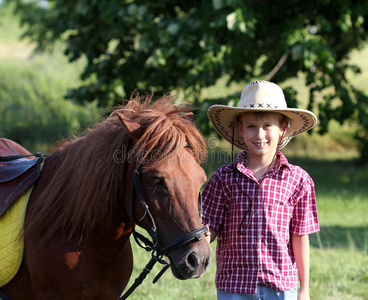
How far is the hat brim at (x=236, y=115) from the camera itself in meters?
2.48

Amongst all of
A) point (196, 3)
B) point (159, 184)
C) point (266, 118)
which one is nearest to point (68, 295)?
point (159, 184)

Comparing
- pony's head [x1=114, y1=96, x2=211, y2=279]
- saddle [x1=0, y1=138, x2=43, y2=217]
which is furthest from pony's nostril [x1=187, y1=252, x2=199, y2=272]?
saddle [x1=0, y1=138, x2=43, y2=217]

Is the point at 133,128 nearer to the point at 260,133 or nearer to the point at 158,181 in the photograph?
the point at 158,181

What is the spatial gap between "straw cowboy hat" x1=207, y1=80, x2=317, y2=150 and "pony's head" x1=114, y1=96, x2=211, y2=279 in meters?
0.32

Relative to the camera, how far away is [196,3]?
891 cm

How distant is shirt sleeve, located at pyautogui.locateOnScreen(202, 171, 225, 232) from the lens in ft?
8.40

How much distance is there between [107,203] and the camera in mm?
2367

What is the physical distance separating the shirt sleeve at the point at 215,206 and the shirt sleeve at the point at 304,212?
1.34ft

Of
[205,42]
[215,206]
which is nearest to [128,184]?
[215,206]

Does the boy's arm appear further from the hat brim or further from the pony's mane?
the pony's mane

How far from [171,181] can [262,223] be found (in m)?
0.60

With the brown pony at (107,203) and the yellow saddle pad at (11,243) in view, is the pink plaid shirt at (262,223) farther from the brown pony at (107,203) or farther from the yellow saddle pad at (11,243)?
the yellow saddle pad at (11,243)

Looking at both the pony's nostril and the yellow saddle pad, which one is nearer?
the pony's nostril

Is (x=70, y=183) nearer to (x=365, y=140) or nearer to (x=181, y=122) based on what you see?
(x=181, y=122)
